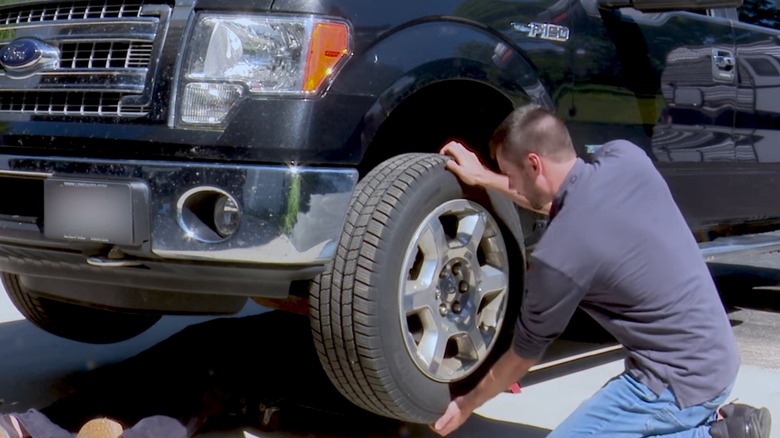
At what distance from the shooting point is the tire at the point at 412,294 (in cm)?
286

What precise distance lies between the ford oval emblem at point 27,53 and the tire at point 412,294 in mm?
1082

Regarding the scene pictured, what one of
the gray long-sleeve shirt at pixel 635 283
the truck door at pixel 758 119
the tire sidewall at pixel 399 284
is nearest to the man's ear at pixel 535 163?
the gray long-sleeve shirt at pixel 635 283

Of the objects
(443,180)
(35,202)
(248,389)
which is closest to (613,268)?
(443,180)

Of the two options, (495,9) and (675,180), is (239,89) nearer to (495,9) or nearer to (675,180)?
(495,9)

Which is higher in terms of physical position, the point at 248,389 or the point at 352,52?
the point at 352,52

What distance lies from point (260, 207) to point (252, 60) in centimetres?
43

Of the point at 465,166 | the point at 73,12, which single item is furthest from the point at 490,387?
the point at 73,12

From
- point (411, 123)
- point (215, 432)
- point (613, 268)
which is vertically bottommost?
point (215, 432)

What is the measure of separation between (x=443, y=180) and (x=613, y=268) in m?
0.75

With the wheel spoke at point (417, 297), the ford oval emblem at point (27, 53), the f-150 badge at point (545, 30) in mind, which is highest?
the f-150 badge at point (545, 30)

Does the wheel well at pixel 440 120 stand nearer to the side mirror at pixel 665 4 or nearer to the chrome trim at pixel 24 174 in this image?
the side mirror at pixel 665 4

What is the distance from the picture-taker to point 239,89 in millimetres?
2807

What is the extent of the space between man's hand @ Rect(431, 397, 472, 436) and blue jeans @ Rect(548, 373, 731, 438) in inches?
14.0

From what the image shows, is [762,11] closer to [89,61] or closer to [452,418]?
[452,418]
